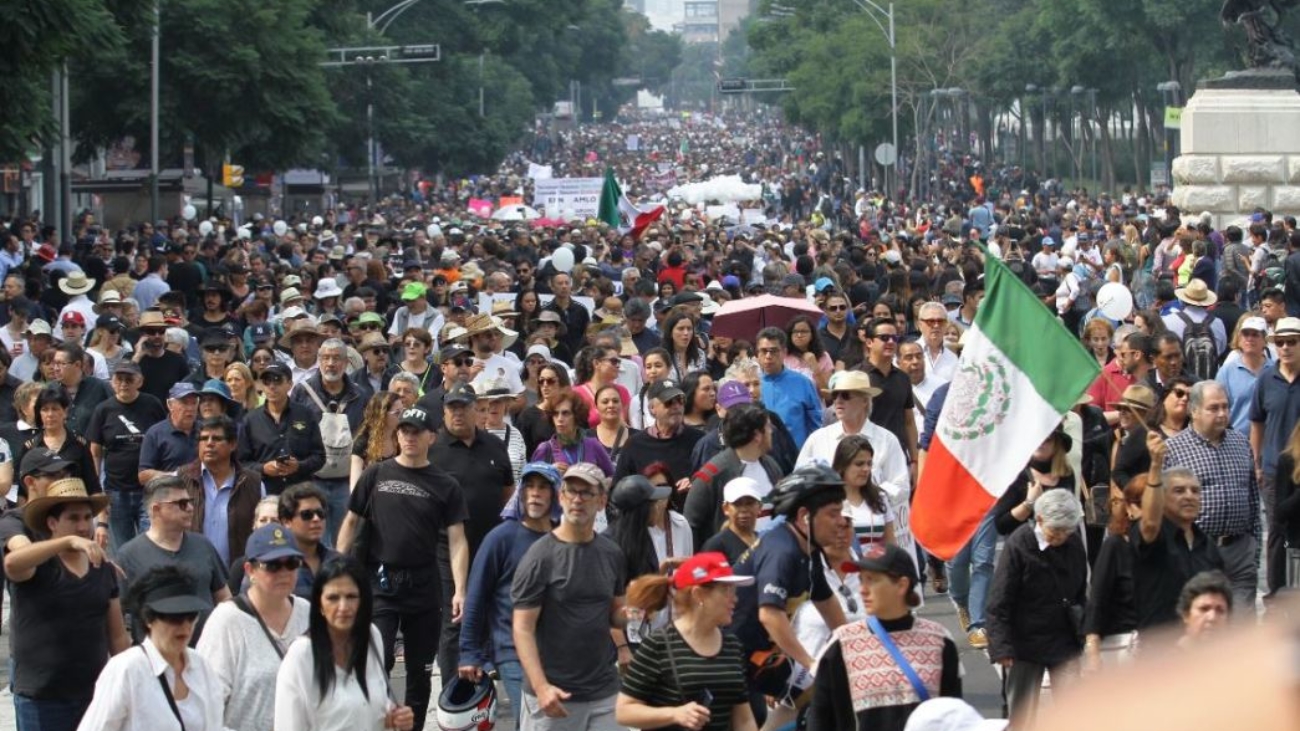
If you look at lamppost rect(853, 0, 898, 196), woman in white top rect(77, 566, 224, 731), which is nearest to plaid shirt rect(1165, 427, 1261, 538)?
woman in white top rect(77, 566, 224, 731)

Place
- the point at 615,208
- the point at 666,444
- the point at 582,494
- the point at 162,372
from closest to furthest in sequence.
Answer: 1. the point at 582,494
2. the point at 666,444
3. the point at 162,372
4. the point at 615,208

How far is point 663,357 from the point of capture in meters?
12.3

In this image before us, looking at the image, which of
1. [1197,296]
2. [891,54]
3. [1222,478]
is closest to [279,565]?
[1222,478]

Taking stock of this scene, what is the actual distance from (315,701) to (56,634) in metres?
1.47

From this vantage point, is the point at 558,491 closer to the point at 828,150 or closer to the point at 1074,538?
the point at 1074,538

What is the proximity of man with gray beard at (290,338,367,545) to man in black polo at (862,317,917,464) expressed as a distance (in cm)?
279

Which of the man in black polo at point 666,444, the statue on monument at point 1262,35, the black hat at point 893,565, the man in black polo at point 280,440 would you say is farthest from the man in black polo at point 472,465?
the statue on monument at point 1262,35

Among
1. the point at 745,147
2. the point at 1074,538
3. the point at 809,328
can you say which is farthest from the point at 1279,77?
the point at 745,147

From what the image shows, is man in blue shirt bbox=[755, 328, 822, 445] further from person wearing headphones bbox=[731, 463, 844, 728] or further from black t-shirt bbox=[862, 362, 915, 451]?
person wearing headphones bbox=[731, 463, 844, 728]

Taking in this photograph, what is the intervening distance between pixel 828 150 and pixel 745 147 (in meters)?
56.5

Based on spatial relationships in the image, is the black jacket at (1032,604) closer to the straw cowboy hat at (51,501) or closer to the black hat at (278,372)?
the straw cowboy hat at (51,501)

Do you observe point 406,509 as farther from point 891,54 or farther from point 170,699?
point 891,54

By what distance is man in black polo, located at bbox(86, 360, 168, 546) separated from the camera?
1140 centimetres

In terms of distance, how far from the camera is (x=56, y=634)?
291 inches
